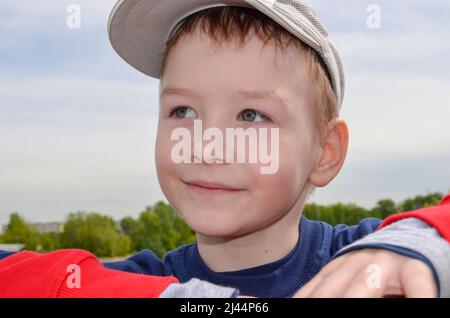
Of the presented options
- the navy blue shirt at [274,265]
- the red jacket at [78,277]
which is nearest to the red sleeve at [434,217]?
the red jacket at [78,277]

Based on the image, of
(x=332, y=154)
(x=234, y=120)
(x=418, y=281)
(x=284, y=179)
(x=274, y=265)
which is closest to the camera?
(x=418, y=281)

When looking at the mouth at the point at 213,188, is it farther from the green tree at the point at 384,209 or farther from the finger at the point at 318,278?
the green tree at the point at 384,209

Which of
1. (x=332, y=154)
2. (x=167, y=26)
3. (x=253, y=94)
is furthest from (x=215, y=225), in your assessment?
(x=167, y=26)

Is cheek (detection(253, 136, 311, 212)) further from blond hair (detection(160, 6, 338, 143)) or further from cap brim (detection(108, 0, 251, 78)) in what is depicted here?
cap brim (detection(108, 0, 251, 78))

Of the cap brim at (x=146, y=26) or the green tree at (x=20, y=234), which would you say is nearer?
the cap brim at (x=146, y=26)

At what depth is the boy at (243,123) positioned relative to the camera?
4.82ft

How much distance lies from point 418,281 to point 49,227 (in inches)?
1122

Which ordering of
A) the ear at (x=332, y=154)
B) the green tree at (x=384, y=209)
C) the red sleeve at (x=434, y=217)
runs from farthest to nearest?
the green tree at (x=384, y=209) < the ear at (x=332, y=154) < the red sleeve at (x=434, y=217)

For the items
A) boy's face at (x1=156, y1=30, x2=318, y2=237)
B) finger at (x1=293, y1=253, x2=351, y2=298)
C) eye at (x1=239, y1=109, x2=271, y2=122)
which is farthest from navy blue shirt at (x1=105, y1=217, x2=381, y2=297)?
finger at (x1=293, y1=253, x2=351, y2=298)

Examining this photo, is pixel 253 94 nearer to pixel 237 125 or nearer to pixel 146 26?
pixel 237 125

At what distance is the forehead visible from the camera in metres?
1.45

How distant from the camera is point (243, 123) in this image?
1443mm
